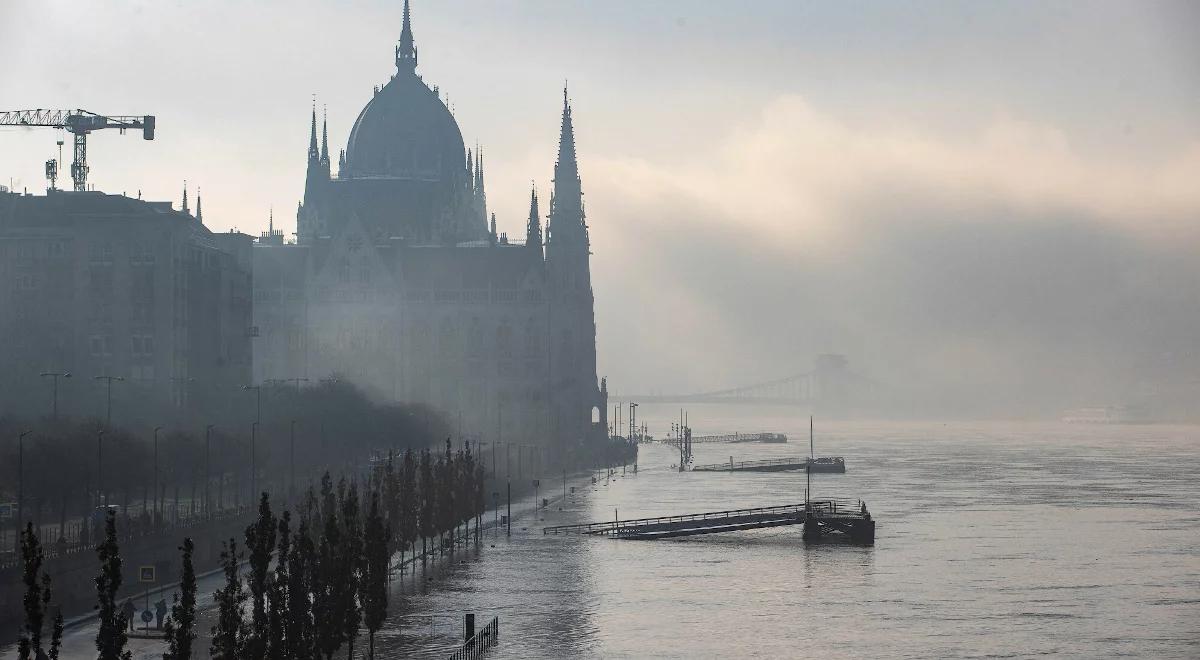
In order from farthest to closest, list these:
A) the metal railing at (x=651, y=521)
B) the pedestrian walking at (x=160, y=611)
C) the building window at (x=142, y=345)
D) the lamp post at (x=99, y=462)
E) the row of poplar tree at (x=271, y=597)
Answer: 1. the building window at (x=142, y=345)
2. the metal railing at (x=651, y=521)
3. the lamp post at (x=99, y=462)
4. the pedestrian walking at (x=160, y=611)
5. the row of poplar tree at (x=271, y=597)

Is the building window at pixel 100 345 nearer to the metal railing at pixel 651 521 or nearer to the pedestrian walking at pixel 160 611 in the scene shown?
the metal railing at pixel 651 521

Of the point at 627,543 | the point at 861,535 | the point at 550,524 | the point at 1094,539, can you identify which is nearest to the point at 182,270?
the point at 550,524

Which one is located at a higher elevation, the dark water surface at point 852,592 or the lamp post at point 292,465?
the lamp post at point 292,465

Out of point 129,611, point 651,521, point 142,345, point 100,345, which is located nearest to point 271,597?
point 129,611

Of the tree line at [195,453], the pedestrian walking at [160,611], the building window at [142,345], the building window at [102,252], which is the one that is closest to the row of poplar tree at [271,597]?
the pedestrian walking at [160,611]

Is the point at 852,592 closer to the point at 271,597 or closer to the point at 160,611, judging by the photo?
the point at 160,611

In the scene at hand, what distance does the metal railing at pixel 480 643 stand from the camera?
6724 cm

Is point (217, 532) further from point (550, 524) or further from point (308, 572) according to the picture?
point (550, 524)

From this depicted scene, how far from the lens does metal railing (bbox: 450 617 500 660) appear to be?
67238mm

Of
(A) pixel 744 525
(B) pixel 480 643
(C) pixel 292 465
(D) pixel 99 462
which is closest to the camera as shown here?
(B) pixel 480 643

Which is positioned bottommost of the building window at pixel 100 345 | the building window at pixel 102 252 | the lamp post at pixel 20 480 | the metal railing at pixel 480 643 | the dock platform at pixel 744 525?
the metal railing at pixel 480 643

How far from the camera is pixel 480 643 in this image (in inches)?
2761

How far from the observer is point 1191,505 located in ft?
518

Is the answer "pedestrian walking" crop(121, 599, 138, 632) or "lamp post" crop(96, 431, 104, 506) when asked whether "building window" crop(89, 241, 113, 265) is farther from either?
"pedestrian walking" crop(121, 599, 138, 632)
